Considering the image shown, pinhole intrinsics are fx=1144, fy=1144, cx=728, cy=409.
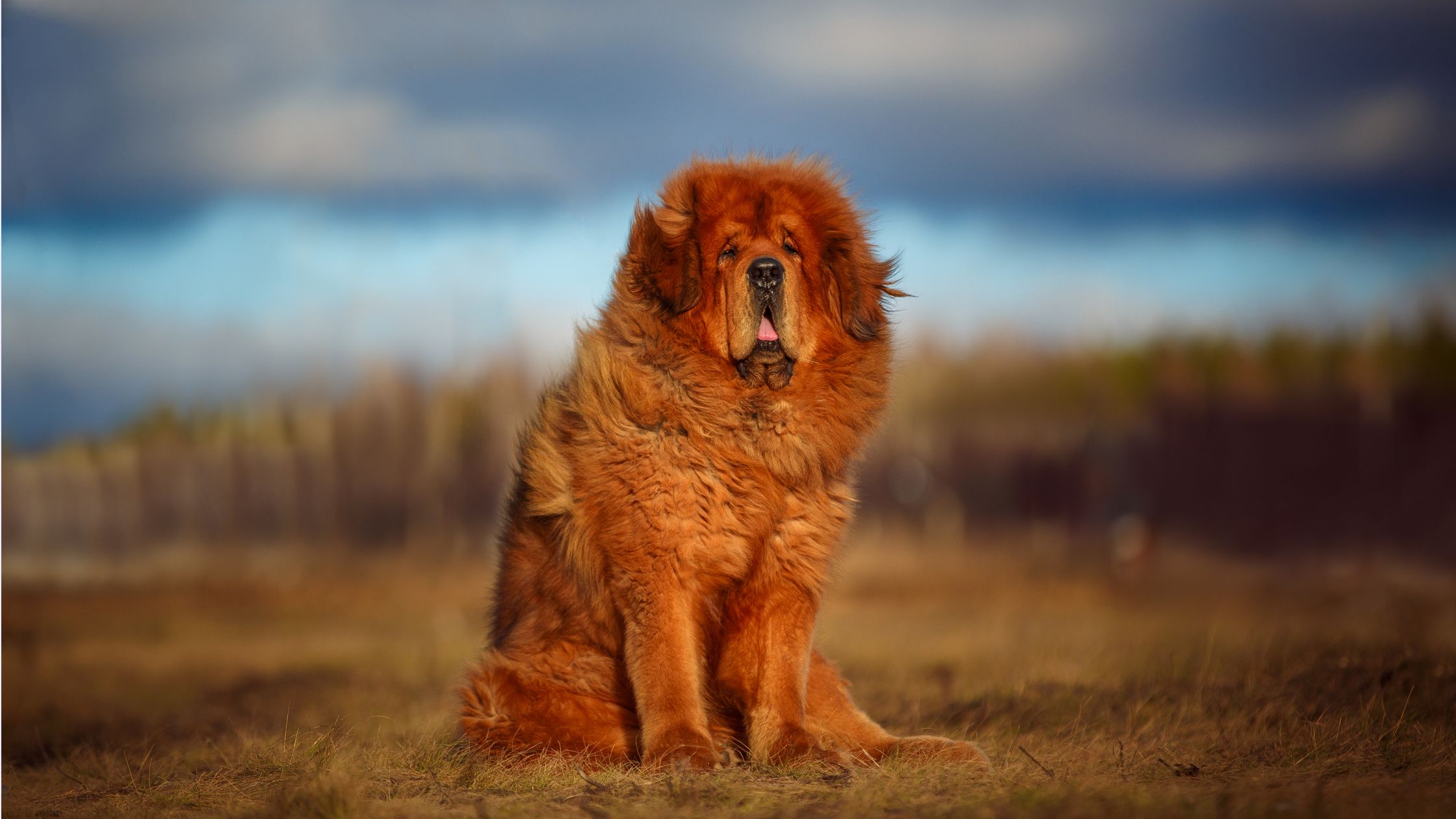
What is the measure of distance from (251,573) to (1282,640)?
1623cm

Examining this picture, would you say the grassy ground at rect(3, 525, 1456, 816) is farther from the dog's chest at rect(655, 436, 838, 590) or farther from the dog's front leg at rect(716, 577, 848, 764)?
the dog's chest at rect(655, 436, 838, 590)

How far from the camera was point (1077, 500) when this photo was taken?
756 inches

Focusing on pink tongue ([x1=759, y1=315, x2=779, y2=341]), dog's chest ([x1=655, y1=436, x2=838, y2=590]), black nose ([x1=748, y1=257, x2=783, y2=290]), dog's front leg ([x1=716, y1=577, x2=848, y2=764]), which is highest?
black nose ([x1=748, y1=257, x2=783, y2=290])

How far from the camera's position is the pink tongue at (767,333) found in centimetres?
521

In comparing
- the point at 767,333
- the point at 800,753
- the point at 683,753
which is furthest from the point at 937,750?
the point at 767,333

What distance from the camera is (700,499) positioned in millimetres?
5004

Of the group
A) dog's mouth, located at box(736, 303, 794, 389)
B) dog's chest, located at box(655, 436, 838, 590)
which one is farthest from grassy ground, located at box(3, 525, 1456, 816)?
dog's mouth, located at box(736, 303, 794, 389)

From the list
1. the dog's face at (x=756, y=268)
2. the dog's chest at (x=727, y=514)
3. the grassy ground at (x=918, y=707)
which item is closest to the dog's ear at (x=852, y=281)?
the dog's face at (x=756, y=268)

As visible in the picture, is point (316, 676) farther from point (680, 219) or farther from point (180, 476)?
point (180, 476)

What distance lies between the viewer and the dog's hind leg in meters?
5.07

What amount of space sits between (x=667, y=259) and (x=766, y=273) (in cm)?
53

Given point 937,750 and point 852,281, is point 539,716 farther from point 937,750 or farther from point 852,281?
point 852,281

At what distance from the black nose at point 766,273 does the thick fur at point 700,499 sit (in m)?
0.04

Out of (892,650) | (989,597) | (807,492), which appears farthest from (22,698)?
(989,597)
